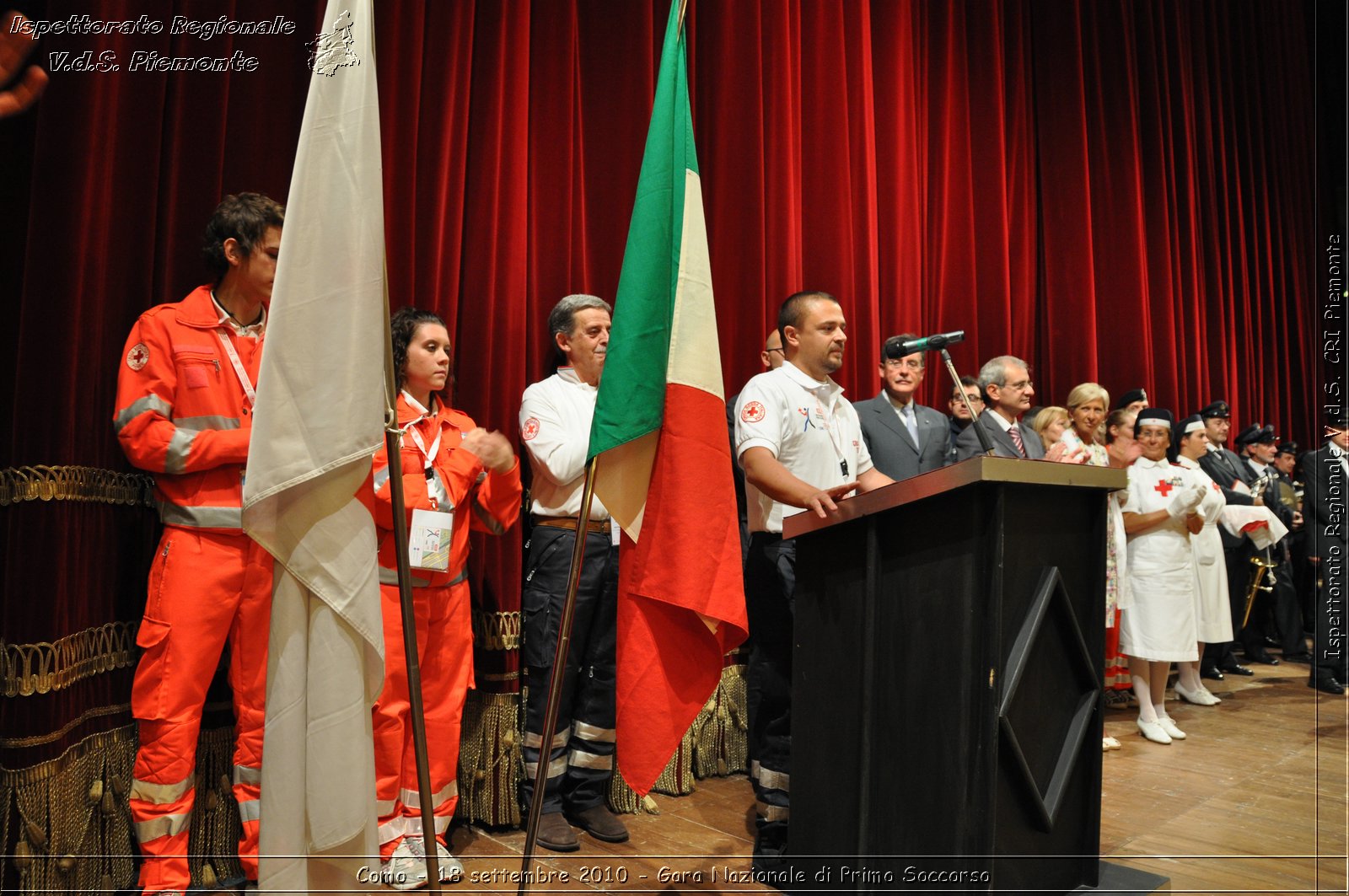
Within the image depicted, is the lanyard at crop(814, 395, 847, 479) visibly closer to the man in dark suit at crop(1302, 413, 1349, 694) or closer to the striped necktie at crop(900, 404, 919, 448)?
the striped necktie at crop(900, 404, 919, 448)

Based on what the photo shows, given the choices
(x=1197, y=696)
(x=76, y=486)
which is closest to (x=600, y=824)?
(x=76, y=486)

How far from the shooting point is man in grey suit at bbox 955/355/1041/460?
438 centimetres

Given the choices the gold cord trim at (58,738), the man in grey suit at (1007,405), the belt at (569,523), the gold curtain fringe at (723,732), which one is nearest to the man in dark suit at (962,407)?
the man in grey suit at (1007,405)

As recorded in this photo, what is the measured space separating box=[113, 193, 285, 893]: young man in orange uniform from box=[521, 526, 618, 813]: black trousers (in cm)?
89

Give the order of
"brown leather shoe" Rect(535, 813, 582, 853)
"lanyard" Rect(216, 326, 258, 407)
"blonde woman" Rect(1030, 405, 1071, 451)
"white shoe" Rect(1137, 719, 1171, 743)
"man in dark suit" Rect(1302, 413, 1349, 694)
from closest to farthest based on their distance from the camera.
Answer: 1. "lanyard" Rect(216, 326, 258, 407)
2. "brown leather shoe" Rect(535, 813, 582, 853)
3. "white shoe" Rect(1137, 719, 1171, 743)
4. "blonde woman" Rect(1030, 405, 1071, 451)
5. "man in dark suit" Rect(1302, 413, 1349, 694)

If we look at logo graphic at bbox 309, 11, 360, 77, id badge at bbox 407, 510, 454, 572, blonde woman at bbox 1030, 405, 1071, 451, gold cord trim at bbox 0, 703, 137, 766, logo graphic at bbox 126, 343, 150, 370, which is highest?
logo graphic at bbox 309, 11, 360, 77

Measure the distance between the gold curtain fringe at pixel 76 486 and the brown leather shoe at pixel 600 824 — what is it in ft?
5.25

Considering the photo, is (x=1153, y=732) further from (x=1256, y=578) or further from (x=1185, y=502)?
(x=1256, y=578)

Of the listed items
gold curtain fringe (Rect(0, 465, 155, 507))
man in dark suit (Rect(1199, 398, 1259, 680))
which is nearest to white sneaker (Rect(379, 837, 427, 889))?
gold curtain fringe (Rect(0, 465, 155, 507))

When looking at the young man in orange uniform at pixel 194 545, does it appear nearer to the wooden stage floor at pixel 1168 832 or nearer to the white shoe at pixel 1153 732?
the wooden stage floor at pixel 1168 832

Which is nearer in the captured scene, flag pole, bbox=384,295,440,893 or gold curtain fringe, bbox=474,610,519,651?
flag pole, bbox=384,295,440,893

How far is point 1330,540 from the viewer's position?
6316 millimetres

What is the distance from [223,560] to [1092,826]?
2157mm

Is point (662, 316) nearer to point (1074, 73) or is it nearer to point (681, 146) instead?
point (681, 146)
